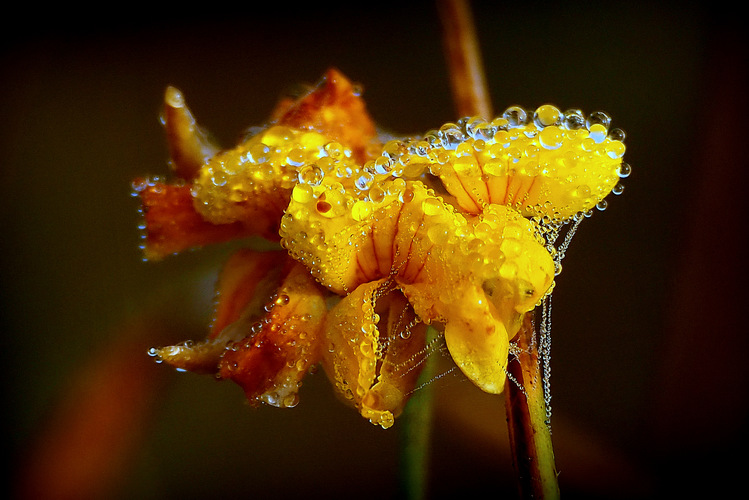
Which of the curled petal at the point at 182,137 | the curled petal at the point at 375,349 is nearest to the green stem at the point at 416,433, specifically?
the curled petal at the point at 375,349

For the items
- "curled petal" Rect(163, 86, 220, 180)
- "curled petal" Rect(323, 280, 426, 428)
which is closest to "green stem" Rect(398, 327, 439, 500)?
"curled petal" Rect(323, 280, 426, 428)

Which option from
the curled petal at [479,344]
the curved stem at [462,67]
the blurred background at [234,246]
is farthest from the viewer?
the blurred background at [234,246]

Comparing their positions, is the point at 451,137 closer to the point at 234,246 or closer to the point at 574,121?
the point at 574,121

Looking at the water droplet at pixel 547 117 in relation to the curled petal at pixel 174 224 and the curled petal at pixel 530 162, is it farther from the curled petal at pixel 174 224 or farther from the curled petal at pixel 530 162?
the curled petal at pixel 174 224

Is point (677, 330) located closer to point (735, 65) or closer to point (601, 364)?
point (601, 364)

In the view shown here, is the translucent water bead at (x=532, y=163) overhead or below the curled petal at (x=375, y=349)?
overhead

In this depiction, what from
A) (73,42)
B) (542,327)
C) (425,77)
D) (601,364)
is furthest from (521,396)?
(73,42)
